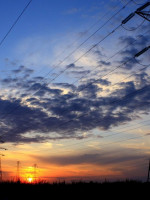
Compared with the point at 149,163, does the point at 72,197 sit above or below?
below

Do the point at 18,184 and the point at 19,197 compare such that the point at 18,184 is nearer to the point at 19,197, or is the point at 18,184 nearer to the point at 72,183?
the point at 19,197

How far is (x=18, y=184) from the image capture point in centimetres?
4406

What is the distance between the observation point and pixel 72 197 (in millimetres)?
32844

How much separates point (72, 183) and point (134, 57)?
1042 inches

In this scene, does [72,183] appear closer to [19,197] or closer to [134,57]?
[19,197]

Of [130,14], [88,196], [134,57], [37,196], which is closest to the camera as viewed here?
[130,14]

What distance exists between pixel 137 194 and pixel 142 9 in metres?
23.0

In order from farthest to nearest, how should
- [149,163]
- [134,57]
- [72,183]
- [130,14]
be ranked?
[149,163]
[72,183]
[134,57]
[130,14]

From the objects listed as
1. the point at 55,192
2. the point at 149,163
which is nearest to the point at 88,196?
the point at 55,192

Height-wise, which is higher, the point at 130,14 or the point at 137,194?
the point at 130,14

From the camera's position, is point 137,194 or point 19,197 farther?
point 19,197

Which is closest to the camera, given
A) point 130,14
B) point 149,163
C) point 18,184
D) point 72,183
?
point 130,14

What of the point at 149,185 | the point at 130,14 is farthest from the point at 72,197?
the point at 130,14

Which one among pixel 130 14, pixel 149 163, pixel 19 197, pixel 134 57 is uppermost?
pixel 130 14
